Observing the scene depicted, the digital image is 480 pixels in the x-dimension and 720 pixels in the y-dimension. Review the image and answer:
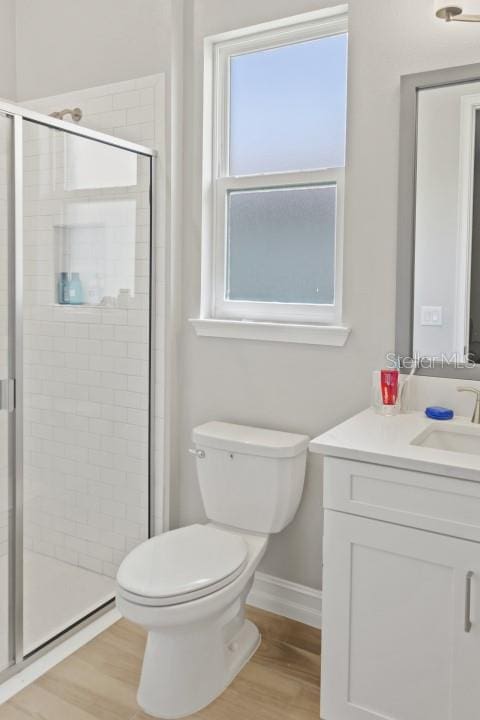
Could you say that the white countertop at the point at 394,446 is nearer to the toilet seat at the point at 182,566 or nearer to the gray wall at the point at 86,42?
the toilet seat at the point at 182,566

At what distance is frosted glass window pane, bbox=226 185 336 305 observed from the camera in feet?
7.55

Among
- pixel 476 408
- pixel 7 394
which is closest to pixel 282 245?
pixel 476 408

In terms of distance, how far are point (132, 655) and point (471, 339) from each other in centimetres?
156

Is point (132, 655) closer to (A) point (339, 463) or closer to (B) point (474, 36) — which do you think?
(A) point (339, 463)

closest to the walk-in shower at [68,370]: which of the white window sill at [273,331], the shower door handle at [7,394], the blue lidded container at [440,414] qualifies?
the shower door handle at [7,394]

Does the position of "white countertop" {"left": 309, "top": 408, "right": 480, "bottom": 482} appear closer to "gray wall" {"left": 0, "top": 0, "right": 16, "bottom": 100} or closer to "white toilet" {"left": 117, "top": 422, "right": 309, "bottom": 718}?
"white toilet" {"left": 117, "top": 422, "right": 309, "bottom": 718}

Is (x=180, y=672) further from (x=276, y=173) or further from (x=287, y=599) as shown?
(x=276, y=173)

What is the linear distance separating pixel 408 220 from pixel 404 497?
0.93 metres

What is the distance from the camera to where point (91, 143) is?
229cm

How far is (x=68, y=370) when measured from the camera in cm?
230

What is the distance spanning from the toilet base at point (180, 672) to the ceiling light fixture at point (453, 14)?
195cm

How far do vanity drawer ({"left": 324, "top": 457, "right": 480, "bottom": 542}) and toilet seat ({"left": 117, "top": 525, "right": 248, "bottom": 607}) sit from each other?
1.39 feet

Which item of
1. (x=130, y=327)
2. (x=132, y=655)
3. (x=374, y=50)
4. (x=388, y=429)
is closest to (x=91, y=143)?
(x=130, y=327)

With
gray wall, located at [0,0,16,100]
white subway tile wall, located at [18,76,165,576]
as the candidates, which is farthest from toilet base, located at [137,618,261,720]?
gray wall, located at [0,0,16,100]
